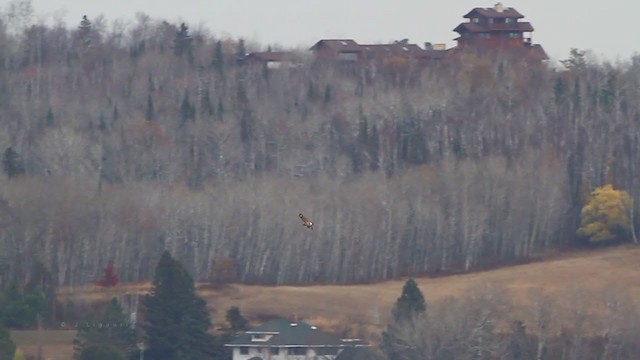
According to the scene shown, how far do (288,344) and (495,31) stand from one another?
128 feet

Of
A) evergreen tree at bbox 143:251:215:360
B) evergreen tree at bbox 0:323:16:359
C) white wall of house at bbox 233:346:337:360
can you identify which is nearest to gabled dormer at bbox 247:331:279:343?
white wall of house at bbox 233:346:337:360

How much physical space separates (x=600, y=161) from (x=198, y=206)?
15.9 m

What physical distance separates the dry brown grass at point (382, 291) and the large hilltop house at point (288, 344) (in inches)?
121

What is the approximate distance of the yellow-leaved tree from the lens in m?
75.1

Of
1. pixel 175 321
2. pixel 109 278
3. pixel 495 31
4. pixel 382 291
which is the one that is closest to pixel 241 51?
pixel 495 31

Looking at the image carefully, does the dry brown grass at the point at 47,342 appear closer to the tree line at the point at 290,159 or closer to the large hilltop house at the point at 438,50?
the tree line at the point at 290,159

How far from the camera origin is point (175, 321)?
54875 mm

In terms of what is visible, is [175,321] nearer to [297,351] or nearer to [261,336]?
[261,336]

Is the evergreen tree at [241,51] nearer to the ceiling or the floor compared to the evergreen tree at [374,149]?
nearer to the ceiling

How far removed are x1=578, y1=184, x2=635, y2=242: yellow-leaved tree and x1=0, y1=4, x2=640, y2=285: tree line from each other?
2.15 feet

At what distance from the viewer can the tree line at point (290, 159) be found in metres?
70.8

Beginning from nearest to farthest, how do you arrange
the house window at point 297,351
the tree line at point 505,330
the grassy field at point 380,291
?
the tree line at point 505,330
the house window at point 297,351
the grassy field at point 380,291

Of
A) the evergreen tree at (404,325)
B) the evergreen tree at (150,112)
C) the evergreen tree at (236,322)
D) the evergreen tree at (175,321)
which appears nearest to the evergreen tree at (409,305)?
the evergreen tree at (404,325)

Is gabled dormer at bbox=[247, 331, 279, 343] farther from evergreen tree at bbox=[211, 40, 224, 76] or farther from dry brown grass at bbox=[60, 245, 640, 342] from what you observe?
evergreen tree at bbox=[211, 40, 224, 76]
